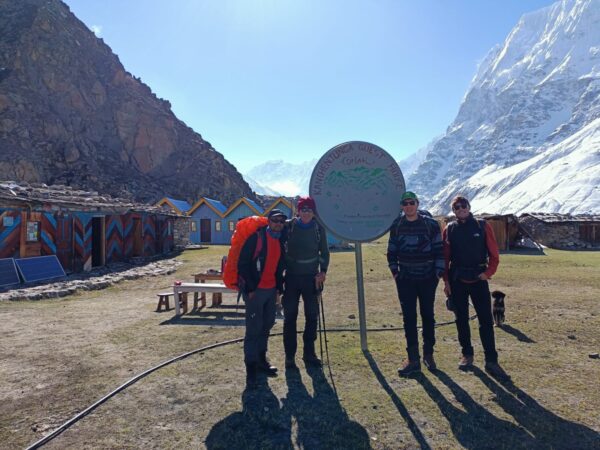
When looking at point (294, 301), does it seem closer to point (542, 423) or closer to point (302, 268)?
point (302, 268)

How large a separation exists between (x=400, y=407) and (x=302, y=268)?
191cm

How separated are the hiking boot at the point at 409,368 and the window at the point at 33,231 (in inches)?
555

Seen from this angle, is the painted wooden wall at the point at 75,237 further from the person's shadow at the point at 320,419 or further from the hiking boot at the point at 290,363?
the person's shadow at the point at 320,419

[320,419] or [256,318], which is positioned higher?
[256,318]

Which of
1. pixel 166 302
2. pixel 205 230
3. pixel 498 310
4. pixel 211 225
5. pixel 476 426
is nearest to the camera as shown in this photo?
pixel 476 426

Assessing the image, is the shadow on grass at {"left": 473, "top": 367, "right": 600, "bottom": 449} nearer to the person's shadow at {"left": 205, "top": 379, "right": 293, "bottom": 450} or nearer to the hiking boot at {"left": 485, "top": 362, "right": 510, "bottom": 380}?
the hiking boot at {"left": 485, "top": 362, "right": 510, "bottom": 380}

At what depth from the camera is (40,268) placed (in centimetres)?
1312

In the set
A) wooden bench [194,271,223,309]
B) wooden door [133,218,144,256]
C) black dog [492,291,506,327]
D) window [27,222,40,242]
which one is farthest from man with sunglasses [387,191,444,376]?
wooden door [133,218,144,256]

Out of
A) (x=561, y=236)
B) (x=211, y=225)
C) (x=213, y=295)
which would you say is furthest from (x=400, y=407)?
(x=211, y=225)

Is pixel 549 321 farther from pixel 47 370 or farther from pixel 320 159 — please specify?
pixel 47 370

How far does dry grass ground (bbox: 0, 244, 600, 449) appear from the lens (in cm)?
337

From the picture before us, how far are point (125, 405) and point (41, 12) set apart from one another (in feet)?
257

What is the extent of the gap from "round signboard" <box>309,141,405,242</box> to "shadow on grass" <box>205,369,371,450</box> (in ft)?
7.71

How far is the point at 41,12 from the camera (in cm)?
6053
